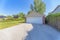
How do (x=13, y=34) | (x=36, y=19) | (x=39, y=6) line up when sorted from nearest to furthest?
(x=13, y=34)
(x=36, y=19)
(x=39, y=6)

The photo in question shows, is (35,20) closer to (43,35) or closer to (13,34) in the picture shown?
(43,35)

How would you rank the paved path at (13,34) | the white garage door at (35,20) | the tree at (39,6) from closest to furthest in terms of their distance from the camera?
1. the paved path at (13,34)
2. the white garage door at (35,20)
3. the tree at (39,6)

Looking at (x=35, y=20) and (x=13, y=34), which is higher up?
(x=13, y=34)

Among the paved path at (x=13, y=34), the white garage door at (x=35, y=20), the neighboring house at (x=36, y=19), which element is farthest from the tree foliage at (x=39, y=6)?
the paved path at (x=13, y=34)

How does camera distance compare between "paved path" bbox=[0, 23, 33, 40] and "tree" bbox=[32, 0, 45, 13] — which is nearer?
"paved path" bbox=[0, 23, 33, 40]

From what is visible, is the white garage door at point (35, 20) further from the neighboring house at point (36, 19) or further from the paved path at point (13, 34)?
the paved path at point (13, 34)

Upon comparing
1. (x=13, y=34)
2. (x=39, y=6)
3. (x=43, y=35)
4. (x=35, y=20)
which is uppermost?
(x=39, y=6)

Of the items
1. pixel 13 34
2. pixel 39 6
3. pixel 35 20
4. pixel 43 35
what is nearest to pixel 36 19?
pixel 35 20

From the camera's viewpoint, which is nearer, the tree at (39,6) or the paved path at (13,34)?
the paved path at (13,34)

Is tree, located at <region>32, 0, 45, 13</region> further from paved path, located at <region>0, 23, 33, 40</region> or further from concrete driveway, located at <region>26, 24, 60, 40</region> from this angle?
paved path, located at <region>0, 23, 33, 40</region>

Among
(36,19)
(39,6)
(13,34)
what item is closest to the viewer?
(13,34)

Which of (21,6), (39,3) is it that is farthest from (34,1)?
(21,6)

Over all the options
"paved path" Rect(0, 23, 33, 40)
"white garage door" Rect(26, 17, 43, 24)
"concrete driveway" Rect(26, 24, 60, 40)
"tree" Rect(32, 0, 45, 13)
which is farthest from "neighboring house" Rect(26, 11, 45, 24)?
"paved path" Rect(0, 23, 33, 40)

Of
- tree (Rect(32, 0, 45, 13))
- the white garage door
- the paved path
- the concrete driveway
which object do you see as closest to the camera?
the paved path
